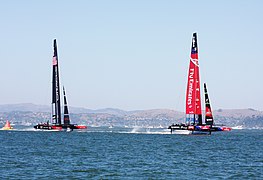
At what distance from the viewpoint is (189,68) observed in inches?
5719

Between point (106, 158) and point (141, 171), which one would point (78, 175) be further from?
point (106, 158)

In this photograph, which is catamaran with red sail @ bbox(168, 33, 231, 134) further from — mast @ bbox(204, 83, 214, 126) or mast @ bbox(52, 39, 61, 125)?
mast @ bbox(52, 39, 61, 125)

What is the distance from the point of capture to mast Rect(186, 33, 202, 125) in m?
A: 145

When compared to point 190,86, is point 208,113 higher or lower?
lower

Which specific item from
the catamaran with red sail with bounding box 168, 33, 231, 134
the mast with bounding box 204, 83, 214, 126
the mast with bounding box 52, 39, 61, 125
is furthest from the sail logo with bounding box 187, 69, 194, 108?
the mast with bounding box 52, 39, 61, 125

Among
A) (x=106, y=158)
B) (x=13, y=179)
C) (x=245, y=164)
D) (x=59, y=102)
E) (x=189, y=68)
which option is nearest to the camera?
(x=13, y=179)

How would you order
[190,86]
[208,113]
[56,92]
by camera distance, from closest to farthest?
[190,86]
[208,113]
[56,92]

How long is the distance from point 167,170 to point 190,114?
86940 millimetres

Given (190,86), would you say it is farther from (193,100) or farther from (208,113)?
(208,113)

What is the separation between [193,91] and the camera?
146 m

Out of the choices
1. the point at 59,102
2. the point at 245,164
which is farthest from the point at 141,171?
the point at 59,102

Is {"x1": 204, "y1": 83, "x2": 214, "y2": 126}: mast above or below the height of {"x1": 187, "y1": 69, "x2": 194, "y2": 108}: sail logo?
below

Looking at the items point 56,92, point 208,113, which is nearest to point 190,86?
point 208,113

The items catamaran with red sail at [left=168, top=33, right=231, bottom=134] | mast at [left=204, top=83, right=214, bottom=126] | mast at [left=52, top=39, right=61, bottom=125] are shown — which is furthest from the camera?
mast at [left=52, top=39, right=61, bottom=125]
